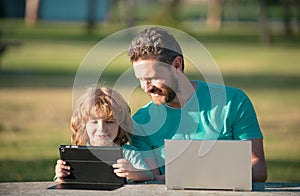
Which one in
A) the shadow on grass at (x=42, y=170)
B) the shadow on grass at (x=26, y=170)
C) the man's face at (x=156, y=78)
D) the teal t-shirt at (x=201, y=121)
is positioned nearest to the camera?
the man's face at (x=156, y=78)

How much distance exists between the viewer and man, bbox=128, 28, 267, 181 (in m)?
5.80

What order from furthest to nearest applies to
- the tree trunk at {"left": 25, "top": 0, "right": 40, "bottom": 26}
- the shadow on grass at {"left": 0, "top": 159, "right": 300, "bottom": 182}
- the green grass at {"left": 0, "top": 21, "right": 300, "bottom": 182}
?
1. the tree trunk at {"left": 25, "top": 0, "right": 40, "bottom": 26}
2. the green grass at {"left": 0, "top": 21, "right": 300, "bottom": 182}
3. the shadow on grass at {"left": 0, "top": 159, "right": 300, "bottom": 182}

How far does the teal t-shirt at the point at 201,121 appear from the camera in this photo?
6008 millimetres

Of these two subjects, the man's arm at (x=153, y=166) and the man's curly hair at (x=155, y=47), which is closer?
the man's curly hair at (x=155, y=47)

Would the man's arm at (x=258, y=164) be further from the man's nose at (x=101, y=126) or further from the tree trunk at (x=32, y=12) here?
the tree trunk at (x=32, y=12)

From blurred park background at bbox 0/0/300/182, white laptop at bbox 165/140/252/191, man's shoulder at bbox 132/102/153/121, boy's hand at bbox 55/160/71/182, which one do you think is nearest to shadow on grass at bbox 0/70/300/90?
blurred park background at bbox 0/0/300/182

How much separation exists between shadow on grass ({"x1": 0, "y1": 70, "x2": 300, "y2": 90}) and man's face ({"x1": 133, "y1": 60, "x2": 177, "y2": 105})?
1606 cm

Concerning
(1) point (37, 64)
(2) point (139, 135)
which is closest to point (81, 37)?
(1) point (37, 64)

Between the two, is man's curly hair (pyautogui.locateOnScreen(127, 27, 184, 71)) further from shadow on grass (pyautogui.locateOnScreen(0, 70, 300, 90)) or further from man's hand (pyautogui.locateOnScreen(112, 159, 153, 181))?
shadow on grass (pyautogui.locateOnScreen(0, 70, 300, 90))

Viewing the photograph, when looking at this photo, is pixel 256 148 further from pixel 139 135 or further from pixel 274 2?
pixel 274 2

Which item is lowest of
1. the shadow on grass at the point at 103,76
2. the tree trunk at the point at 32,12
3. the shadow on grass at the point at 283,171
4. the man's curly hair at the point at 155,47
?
the shadow on grass at the point at 283,171

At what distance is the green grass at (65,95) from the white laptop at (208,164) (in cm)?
449

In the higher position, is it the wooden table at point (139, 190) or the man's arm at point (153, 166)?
the man's arm at point (153, 166)

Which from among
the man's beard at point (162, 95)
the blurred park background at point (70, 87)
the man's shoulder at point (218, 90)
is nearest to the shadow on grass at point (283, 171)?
the blurred park background at point (70, 87)
